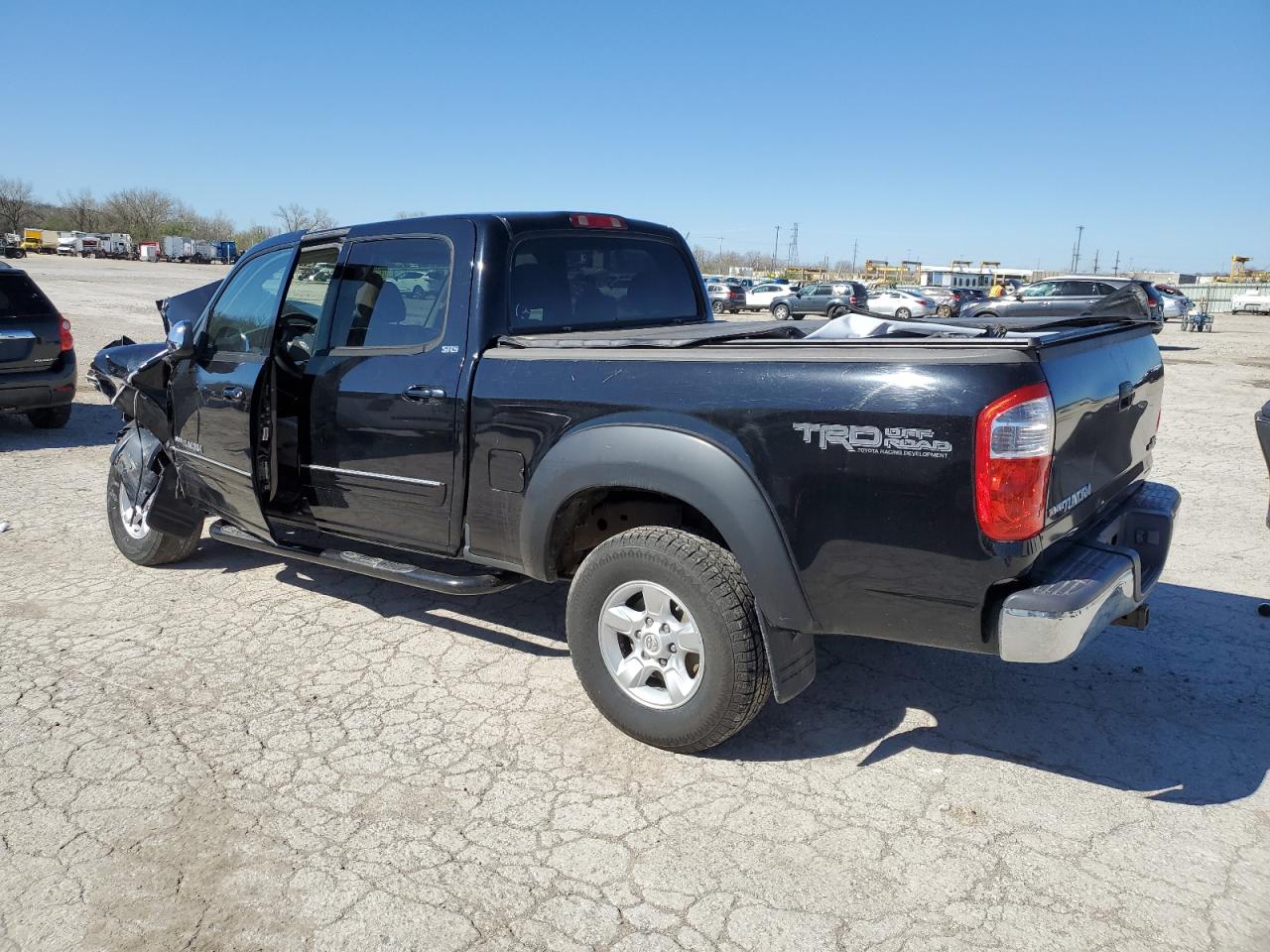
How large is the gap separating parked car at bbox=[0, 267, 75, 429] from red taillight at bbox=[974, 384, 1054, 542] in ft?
30.6

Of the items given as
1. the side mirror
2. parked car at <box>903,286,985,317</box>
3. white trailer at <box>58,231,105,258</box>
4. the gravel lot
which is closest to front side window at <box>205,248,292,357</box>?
the side mirror

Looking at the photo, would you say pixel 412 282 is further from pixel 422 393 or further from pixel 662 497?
pixel 662 497

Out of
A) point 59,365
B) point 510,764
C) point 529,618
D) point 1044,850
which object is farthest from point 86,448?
point 1044,850

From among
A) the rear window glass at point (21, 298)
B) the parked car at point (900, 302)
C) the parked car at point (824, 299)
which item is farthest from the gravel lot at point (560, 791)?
the parked car at point (824, 299)

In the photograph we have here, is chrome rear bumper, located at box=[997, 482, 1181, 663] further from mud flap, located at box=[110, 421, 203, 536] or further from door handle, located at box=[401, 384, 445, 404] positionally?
mud flap, located at box=[110, 421, 203, 536]

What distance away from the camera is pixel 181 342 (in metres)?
4.96

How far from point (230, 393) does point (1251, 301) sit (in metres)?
53.8

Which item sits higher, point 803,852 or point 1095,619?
point 1095,619

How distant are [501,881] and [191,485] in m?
3.40

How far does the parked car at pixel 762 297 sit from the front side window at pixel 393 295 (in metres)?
38.2

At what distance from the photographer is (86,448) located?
30.3 ft

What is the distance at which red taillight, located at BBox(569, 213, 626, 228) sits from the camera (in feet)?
14.4

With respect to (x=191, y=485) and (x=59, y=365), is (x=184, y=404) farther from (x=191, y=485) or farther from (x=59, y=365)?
(x=59, y=365)

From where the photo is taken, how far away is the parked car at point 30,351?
8.88 metres
